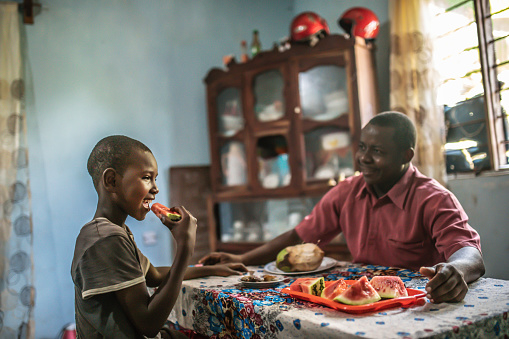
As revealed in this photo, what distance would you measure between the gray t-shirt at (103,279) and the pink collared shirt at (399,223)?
109 centimetres

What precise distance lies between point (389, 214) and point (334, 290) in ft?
2.64

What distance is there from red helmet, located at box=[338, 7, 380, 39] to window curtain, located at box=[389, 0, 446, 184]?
0.49 feet

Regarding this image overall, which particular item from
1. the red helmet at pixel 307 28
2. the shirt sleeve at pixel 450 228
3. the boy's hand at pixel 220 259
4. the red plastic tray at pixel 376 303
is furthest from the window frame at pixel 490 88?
the red plastic tray at pixel 376 303

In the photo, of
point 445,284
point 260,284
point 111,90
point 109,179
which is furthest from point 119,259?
point 111,90

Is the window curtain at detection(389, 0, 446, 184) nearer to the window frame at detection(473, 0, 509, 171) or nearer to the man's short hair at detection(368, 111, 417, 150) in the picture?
the window frame at detection(473, 0, 509, 171)

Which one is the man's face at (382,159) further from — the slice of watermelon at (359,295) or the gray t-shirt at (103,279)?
the gray t-shirt at (103,279)

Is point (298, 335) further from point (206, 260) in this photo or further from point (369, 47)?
point (369, 47)

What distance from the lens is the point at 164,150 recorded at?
3.97m

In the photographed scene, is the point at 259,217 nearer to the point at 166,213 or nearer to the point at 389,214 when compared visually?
the point at 389,214

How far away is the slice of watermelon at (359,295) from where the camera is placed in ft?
3.48

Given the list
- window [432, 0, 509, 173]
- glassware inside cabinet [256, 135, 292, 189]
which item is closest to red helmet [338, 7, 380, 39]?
window [432, 0, 509, 173]

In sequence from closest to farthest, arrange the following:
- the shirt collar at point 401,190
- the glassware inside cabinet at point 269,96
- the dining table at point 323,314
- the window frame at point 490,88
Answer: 1. the dining table at point 323,314
2. the shirt collar at point 401,190
3. the window frame at point 490,88
4. the glassware inside cabinet at point 269,96

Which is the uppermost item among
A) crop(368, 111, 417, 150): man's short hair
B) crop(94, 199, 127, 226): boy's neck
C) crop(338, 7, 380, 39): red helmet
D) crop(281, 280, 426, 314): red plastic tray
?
crop(338, 7, 380, 39): red helmet

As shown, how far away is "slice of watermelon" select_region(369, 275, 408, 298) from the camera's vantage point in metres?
1.11
